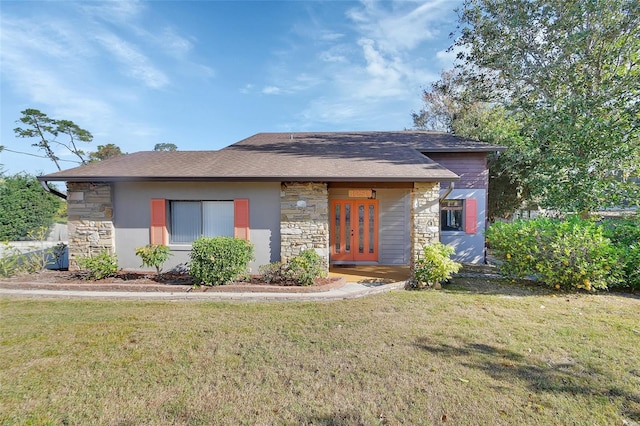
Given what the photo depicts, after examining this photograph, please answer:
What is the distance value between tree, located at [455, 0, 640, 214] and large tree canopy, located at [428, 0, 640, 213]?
25mm

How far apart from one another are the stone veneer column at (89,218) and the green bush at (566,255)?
10.5 metres

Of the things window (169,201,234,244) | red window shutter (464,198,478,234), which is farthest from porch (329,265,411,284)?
window (169,201,234,244)

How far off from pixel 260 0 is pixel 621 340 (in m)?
12.1

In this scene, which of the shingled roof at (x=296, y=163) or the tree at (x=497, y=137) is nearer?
the shingled roof at (x=296, y=163)

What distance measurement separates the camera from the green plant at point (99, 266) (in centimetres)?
696

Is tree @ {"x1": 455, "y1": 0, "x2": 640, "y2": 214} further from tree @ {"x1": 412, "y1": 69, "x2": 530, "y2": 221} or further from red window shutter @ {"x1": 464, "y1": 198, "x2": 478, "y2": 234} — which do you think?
red window shutter @ {"x1": 464, "y1": 198, "x2": 478, "y2": 234}

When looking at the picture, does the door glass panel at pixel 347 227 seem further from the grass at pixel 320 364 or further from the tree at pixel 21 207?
the tree at pixel 21 207

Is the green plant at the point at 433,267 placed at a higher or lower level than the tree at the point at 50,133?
lower

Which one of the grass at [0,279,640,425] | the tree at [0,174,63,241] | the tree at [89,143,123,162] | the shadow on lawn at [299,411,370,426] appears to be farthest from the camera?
the tree at [89,143,123,162]

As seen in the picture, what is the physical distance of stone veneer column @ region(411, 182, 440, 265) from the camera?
7.28m

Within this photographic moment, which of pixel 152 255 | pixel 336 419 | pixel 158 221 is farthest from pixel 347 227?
pixel 336 419

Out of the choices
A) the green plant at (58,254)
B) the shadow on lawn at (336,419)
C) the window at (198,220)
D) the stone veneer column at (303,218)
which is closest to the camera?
the shadow on lawn at (336,419)

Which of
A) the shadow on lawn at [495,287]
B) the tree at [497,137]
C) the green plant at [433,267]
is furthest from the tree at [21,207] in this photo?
the tree at [497,137]

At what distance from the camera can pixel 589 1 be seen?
29.3 feet
